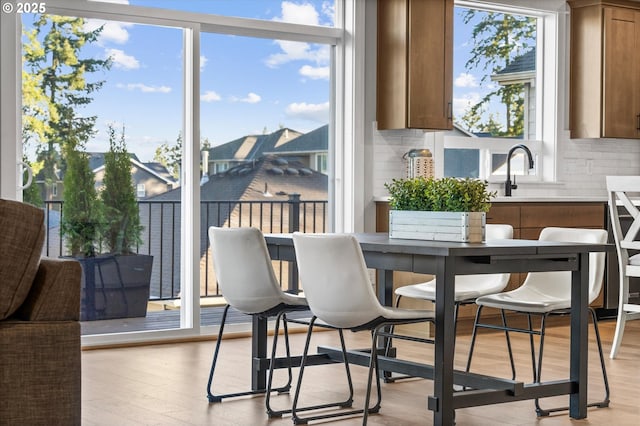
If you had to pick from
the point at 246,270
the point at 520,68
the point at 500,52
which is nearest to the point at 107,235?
the point at 246,270

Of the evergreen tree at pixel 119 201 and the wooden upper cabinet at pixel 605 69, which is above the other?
the wooden upper cabinet at pixel 605 69

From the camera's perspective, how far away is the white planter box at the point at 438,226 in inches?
163

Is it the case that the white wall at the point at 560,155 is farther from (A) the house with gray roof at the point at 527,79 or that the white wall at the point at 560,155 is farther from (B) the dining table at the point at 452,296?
(B) the dining table at the point at 452,296

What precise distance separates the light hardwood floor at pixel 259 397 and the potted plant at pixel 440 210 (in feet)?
2.52

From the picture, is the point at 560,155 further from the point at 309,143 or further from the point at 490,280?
the point at 490,280

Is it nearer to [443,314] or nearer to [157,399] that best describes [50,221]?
[157,399]

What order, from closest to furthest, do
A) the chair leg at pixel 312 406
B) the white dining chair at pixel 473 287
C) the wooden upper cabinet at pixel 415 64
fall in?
1. the chair leg at pixel 312 406
2. the white dining chair at pixel 473 287
3. the wooden upper cabinet at pixel 415 64

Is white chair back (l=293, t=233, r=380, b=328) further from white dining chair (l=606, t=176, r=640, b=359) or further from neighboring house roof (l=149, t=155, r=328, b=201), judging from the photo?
neighboring house roof (l=149, t=155, r=328, b=201)

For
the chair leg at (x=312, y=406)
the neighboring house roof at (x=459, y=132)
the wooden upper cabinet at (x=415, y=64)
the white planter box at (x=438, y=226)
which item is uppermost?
the wooden upper cabinet at (x=415, y=64)

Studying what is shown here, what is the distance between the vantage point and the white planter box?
414cm

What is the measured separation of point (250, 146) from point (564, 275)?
8.74ft

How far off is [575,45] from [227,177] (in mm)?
3252

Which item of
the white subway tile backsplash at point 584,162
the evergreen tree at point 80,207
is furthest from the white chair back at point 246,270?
the white subway tile backsplash at point 584,162

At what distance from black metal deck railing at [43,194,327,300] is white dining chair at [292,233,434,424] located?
2.56 meters
